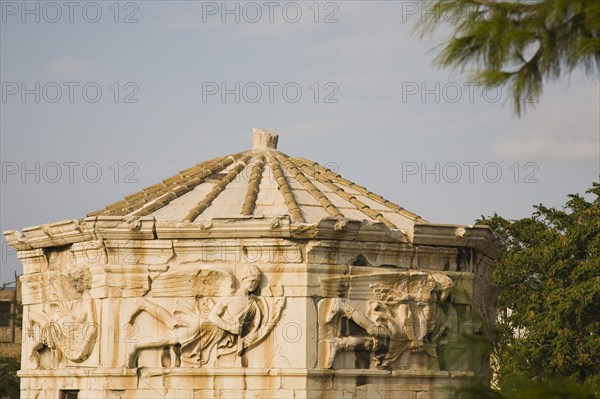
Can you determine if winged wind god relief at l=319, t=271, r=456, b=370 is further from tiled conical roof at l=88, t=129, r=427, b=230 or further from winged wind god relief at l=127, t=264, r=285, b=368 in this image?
tiled conical roof at l=88, t=129, r=427, b=230

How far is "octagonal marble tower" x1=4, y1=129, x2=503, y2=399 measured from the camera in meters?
13.2

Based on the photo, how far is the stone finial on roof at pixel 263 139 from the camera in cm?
1691

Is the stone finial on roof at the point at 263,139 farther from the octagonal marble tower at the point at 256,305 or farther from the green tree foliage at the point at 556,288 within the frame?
the green tree foliage at the point at 556,288

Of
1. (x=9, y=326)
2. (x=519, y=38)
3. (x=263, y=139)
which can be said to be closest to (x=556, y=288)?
(x=263, y=139)

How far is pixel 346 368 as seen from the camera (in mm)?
13328

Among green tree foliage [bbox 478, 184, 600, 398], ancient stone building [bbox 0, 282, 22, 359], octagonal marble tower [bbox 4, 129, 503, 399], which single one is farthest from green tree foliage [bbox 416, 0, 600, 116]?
ancient stone building [bbox 0, 282, 22, 359]

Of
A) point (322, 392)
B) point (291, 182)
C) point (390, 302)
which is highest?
point (291, 182)

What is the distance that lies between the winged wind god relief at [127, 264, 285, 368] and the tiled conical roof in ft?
2.40

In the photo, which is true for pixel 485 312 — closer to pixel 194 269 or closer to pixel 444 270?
pixel 444 270

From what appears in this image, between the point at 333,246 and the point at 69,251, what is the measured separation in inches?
132

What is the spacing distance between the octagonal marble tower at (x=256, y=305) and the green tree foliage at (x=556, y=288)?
1140cm

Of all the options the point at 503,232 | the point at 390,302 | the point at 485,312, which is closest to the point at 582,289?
the point at 503,232

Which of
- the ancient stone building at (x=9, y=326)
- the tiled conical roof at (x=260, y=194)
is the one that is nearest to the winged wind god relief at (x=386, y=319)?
the tiled conical roof at (x=260, y=194)

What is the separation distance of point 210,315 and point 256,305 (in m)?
0.54
